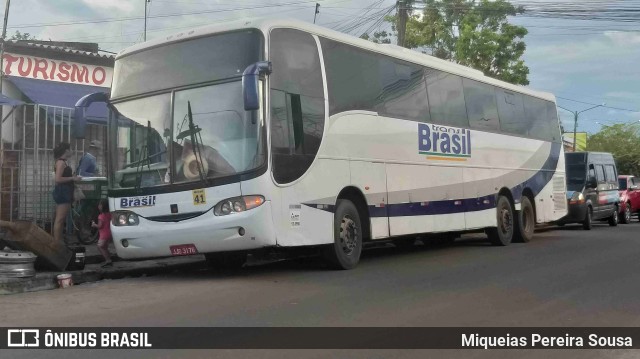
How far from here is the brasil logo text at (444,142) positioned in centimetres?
1268

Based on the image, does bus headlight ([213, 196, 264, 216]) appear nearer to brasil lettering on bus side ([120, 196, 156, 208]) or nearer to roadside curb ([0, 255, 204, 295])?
brasil lettering on bus side ([120, 196, 156, 208])

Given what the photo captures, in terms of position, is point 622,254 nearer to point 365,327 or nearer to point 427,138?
point 427,138

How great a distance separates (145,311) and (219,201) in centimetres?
208

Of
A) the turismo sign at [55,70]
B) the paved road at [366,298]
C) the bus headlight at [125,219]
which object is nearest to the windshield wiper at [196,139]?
the bus headlight at [125,219]

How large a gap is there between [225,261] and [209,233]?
248 cm

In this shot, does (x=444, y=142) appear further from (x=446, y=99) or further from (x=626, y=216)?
(x=626, y=216)

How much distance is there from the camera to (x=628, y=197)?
88.1ft

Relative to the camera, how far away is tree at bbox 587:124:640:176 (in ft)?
206

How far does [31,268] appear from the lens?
914 cm

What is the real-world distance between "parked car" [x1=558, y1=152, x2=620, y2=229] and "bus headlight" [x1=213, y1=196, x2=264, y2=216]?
15177mm

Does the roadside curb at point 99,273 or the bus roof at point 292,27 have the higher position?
the bus roof at point 292,27

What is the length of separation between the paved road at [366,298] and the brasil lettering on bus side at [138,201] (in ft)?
3.58

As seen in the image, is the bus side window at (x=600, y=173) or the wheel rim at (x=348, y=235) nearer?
the wheel rim at (x=348, y=235)

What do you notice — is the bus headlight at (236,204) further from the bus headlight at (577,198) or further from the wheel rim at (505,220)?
the bus headlight at (577,198)
